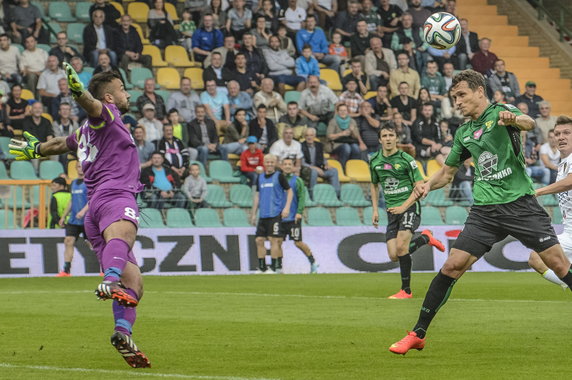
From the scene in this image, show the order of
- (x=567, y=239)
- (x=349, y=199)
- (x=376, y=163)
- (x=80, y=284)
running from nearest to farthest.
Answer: (x=567, y=239)
(x=376, y=163)
(x=80, y=284)
(x=349, y=199)

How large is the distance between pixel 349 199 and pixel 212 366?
15920mm

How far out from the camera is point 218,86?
25469 millimetres

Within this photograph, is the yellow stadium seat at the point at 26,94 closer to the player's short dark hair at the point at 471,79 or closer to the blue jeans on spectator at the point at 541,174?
the blue jeans on spectator at the point at 541,174

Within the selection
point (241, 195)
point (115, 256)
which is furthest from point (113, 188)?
point (241, 195)

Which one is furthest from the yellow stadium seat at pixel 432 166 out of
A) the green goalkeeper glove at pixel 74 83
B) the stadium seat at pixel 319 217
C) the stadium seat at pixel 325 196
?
the green goalkeeper glove at pixel 74 83

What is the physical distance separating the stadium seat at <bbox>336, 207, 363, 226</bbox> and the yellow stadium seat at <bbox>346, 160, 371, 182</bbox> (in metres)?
1.30

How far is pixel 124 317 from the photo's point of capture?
8172 millimetres

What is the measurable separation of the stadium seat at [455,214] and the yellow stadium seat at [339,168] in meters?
2.41

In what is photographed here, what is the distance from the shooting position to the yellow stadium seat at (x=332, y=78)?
27.4m

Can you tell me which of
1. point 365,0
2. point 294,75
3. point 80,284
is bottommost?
point 80,284

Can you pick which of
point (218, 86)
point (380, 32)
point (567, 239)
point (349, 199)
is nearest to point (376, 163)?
point (567, 239)

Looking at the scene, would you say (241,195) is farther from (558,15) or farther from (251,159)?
(558,15)

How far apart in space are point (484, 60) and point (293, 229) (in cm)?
945

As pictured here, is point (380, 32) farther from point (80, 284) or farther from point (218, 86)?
point (80, 284)
